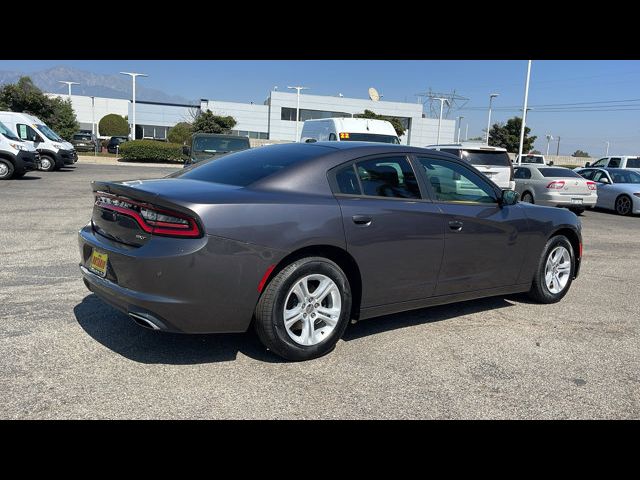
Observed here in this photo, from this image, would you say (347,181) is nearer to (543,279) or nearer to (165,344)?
(165,344)

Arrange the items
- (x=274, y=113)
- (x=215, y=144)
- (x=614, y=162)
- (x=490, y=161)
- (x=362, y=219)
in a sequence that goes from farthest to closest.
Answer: (x=274, y=113) < (x=614, y=162) < (x=215, y=144) < (x=490, y=161) < (x=362, y=219)

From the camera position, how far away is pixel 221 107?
63656 millimetres

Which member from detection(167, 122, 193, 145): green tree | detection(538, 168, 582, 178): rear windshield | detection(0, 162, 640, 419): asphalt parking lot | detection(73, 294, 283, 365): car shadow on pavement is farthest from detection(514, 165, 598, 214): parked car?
detection(167, 122, 193, 145): green tree

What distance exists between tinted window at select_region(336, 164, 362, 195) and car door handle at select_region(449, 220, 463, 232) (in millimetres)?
912

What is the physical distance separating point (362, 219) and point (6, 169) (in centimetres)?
1728

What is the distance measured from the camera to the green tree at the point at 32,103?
37.2m

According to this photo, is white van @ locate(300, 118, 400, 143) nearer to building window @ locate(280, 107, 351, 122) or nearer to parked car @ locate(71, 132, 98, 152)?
parked car @ locate(71, 132, 98, 152)

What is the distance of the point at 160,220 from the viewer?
137 inches

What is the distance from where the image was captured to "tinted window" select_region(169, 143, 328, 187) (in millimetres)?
4047

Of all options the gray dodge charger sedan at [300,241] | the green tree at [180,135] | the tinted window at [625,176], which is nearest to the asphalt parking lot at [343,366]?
the gray dodge charger sedan at [300,241]

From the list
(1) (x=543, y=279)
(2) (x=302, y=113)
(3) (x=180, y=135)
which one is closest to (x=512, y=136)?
(2) (x=302, y=113)

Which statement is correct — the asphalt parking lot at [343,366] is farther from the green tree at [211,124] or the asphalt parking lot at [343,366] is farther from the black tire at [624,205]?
the green tree at [211,124]
